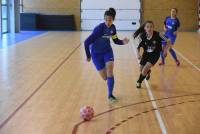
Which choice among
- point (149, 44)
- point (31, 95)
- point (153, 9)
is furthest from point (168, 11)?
point (31, 95)

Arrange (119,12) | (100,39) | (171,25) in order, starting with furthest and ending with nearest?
(119,12) → (171,25) → (100,39)

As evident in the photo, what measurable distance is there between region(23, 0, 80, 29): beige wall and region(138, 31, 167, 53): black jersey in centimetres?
2067

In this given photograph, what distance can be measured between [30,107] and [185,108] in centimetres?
273

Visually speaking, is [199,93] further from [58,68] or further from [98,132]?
[58,68]

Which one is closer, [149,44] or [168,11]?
[149,44]

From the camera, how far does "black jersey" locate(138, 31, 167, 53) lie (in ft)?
29.1

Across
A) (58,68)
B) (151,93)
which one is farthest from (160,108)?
(58,68)

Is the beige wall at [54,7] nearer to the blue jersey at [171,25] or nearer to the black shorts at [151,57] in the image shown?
the blue jersey at [171,25]

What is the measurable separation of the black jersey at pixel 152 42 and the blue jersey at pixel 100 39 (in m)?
1.34

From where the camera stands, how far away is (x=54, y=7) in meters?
29.2

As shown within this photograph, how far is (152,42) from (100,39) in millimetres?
1731

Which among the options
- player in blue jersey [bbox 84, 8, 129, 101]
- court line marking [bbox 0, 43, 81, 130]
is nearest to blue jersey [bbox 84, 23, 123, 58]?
player in blue jersey [bbox 84, 8, 129, 101]

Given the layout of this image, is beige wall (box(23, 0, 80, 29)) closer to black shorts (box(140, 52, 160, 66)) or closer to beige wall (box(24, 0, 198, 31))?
beige wall (box(24, 0, 198, 31))

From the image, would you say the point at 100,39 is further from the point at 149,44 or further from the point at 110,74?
the point at 149,44
